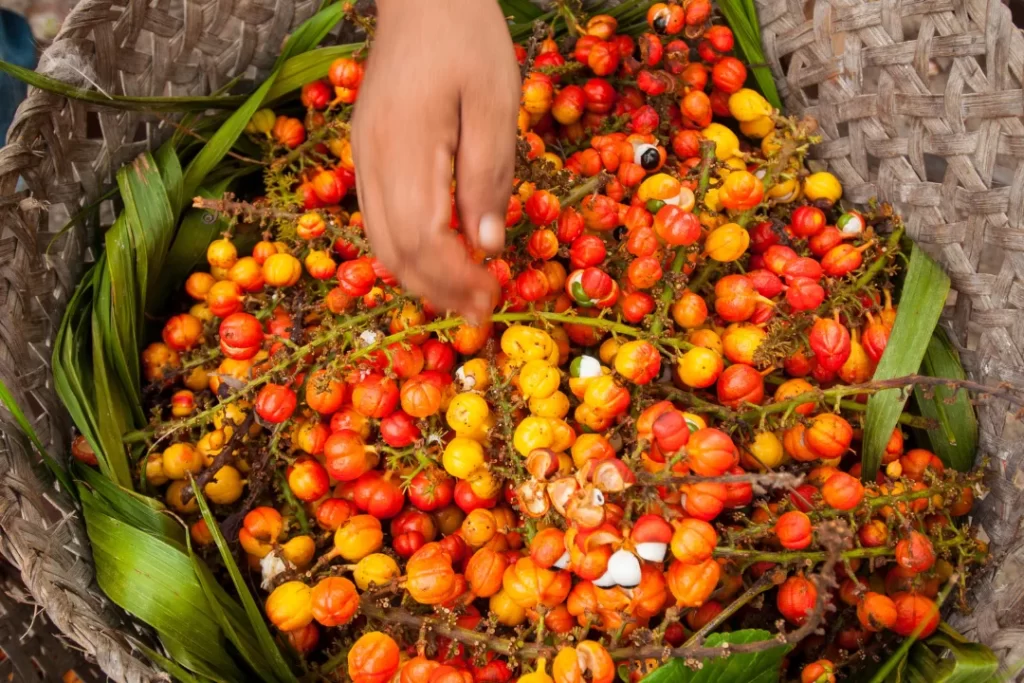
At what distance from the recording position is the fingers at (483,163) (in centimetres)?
123

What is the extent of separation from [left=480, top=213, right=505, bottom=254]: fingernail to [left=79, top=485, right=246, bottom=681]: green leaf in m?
1.13

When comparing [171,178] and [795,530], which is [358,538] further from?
[171,178]

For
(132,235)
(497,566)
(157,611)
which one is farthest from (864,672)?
(132,235)

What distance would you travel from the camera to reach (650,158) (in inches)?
84.1

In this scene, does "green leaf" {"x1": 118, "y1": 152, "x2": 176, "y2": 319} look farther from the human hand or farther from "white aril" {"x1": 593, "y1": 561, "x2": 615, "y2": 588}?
"white aril" {"x1": 593, "y1": 561, "x2": 615, "y2": 588}

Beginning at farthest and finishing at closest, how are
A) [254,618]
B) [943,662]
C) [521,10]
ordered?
[521,10], [254,618], [943,662]

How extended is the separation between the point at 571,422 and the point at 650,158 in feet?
2.61

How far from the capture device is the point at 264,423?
1.87 m

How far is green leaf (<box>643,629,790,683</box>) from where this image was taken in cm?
140

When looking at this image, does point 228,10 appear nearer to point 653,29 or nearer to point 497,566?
point 653,29

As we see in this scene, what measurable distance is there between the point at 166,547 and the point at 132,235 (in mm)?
881

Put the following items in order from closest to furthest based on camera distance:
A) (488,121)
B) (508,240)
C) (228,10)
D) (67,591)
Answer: (488,121) < (67,591) < (508,240) < (228,10)

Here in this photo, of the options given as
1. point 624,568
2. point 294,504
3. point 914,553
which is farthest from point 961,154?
point 294,504

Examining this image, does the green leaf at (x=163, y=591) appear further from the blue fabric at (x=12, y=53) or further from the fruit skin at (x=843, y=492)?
the blue fabric at (x=12, y=53)
